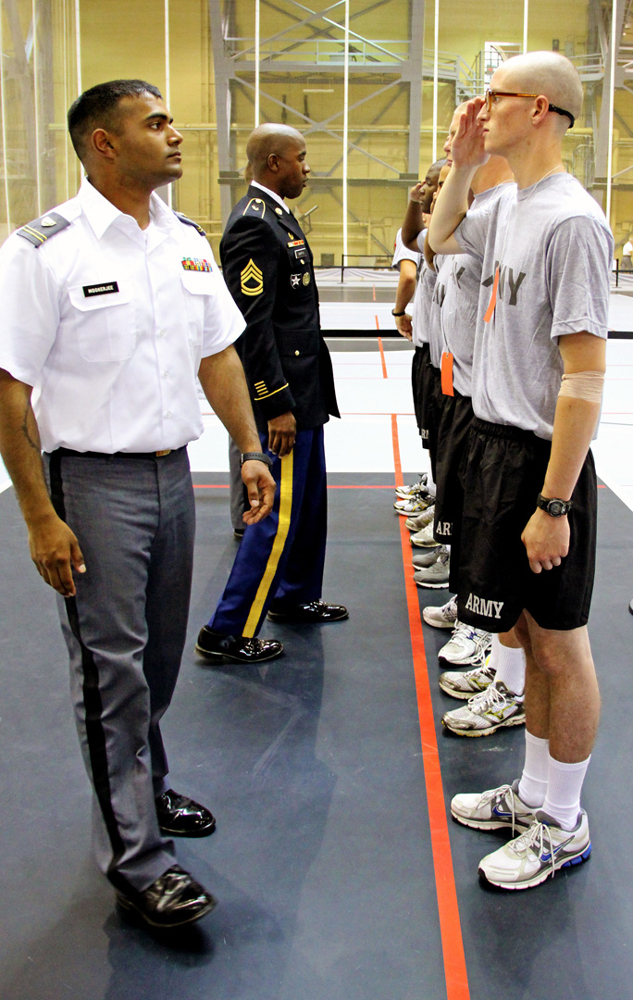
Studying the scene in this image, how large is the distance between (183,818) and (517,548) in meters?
1.10

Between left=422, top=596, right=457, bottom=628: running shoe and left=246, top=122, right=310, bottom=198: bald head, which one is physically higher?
left=246, top=122, right=310, bottom=198: bald head

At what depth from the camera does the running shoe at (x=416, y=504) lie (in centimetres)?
481

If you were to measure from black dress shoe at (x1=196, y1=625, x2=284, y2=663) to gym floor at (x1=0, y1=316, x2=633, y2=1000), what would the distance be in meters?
0.07

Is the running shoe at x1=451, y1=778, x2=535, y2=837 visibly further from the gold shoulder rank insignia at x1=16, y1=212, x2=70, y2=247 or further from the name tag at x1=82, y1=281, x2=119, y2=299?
the gold shoulder rank insignia at x1=16, y1=212, x2=70, y2=247

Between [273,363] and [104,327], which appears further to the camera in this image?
[273,363]

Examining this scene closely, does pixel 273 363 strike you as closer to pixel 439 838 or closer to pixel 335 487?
pixel 439 838

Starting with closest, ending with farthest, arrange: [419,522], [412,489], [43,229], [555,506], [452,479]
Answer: [43,229], [555,506], [452,479], [419,522], [412,489]

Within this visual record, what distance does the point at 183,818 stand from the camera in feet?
7.49

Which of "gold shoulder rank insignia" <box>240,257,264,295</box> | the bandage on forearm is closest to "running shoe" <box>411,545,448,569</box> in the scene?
"gold shoulder rank insignia" <box>240,257,264,295</box>

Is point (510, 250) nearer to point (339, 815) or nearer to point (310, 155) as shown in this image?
point (339, 815)

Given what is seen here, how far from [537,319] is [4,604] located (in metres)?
2.63

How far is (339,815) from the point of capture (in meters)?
2.36

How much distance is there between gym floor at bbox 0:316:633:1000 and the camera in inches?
72.2

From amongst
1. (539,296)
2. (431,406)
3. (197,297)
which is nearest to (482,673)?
(431,406)
